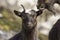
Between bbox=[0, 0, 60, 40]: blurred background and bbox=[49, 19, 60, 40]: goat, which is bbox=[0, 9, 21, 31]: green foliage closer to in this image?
bbox=[0, 0, 60, 40]: blurred background

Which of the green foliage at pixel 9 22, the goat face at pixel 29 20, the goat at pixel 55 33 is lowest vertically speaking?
the green foliage at pixel 9 22

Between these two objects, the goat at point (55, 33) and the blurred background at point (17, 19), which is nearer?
the goat at point (55, 33)

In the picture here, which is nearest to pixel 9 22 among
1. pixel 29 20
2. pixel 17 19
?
pixel 17 19

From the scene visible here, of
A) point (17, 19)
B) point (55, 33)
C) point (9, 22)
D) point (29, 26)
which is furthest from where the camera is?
point (9, 22)

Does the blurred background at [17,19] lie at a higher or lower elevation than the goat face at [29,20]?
lower

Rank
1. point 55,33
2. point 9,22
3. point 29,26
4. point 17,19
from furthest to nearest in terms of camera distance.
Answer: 1. point 9,22
2. point 17,19
3. point 55,33
4. point 29,26

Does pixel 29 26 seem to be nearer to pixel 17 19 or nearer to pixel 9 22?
pixel 17 19

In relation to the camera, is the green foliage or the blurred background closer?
the blurred background

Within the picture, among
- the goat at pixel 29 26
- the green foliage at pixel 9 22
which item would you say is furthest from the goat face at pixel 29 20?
the green foliage at pixel 9 22

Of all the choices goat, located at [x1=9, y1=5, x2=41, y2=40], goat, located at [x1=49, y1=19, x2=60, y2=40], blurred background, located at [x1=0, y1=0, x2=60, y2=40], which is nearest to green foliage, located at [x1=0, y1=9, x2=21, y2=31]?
blurred background, located at [x1=0, y1=0, x2=60, y2=40]

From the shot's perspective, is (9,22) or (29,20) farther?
(9,22)

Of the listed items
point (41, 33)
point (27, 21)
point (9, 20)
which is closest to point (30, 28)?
point (27, 21)

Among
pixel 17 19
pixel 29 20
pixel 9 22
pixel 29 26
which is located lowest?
pixel 9 22

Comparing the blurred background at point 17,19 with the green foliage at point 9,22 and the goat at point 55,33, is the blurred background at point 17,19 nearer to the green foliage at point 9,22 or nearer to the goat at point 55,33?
the green foliage at point 9,22
